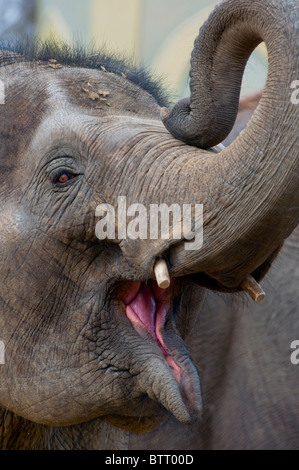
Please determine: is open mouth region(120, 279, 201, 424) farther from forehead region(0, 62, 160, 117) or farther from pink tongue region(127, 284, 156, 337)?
forehead region(0, 62, 160, 117)

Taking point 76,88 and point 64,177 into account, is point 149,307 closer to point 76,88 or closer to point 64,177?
point 64,177

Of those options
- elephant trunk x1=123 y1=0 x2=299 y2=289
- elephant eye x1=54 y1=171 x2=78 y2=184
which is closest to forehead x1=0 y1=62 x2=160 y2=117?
elephant eye x1=54 y1=171 x2=78 y2=184

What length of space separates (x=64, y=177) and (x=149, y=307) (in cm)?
43

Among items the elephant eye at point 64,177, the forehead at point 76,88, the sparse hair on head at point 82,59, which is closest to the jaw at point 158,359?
the elephant eye at point 64,177

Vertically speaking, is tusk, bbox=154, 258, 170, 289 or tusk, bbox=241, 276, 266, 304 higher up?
tusk, bbox=154, 258, 170, 289

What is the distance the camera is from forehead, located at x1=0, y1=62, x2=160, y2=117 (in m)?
2.35

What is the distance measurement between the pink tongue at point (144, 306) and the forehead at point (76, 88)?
1.84 ft

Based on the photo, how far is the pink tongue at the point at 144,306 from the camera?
7.03ft

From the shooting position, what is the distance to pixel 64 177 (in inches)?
86.0

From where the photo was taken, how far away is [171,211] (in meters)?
1.88

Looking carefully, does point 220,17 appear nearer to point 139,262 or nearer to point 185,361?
→ point 139,262

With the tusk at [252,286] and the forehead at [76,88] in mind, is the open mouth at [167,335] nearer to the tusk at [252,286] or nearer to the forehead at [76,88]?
the tusk at [252,286]

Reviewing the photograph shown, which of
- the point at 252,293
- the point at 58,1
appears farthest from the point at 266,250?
the point at 58,1

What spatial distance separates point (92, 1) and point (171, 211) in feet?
33.8
